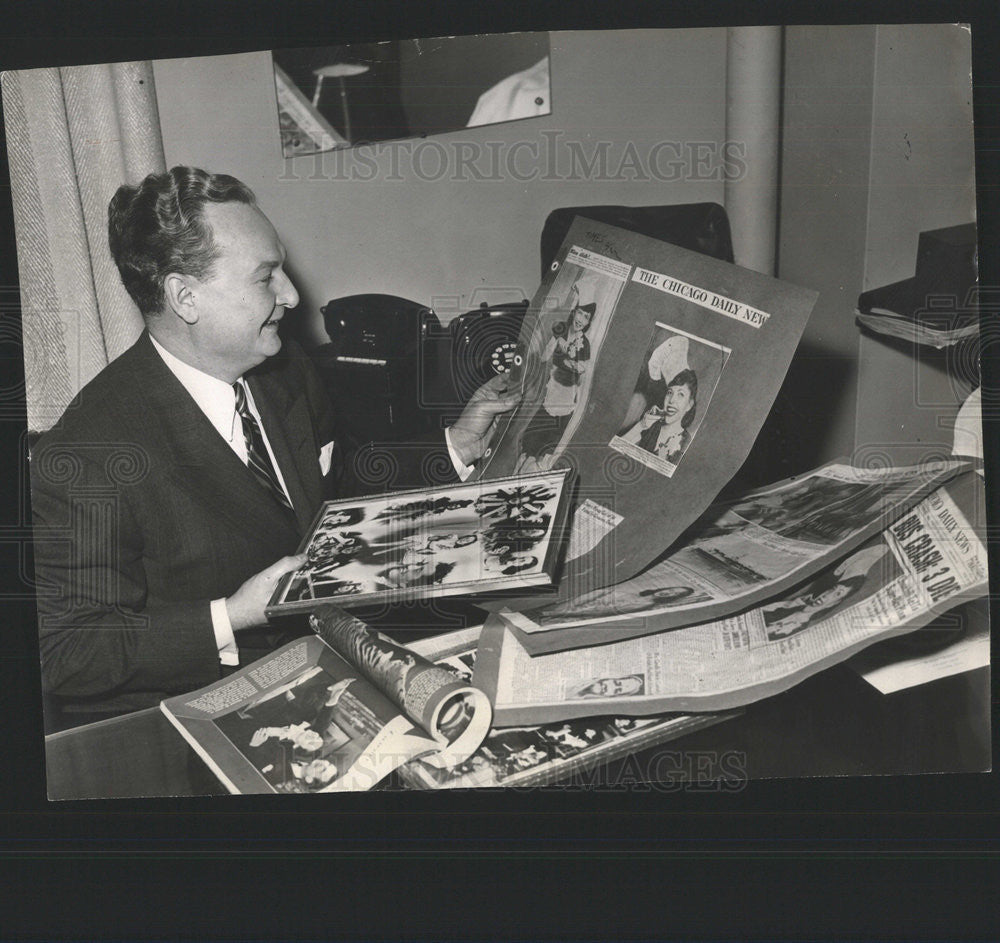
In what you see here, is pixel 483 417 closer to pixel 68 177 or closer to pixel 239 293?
pixel 239 293

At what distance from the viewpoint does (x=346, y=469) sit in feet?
4.05

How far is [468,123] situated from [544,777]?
2.92 feet

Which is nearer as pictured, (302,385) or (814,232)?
(302,385)

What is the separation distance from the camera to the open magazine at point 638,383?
1037mm

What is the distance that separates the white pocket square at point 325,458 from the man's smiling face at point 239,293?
6.7 inches

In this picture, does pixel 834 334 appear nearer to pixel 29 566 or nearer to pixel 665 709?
pixel 665 709

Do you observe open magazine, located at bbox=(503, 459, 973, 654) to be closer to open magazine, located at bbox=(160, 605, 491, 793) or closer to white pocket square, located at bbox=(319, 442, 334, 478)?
open magazine, located at bbox=(160, 605, 491, 793)

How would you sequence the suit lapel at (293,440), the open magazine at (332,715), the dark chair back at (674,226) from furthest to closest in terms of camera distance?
1. the dark chair back at (674,226)
2. the suit lapel at (293,440)
3. the open magazine at (332,715)

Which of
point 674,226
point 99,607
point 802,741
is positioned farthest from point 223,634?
point 674,226

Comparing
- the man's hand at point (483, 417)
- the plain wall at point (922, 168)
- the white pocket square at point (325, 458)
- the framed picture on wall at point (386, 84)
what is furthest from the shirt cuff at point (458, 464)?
the plain wall at point (922, 168)

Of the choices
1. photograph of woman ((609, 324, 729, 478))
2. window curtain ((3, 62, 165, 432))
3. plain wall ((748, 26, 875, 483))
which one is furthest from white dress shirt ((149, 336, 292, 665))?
plain wall ((748, 26, 875, 483))

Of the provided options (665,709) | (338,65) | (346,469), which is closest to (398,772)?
(665,709)

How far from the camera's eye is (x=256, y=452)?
3.69ft

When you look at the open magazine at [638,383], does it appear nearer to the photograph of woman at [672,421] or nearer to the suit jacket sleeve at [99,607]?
the photograph of woman at [672,421]
